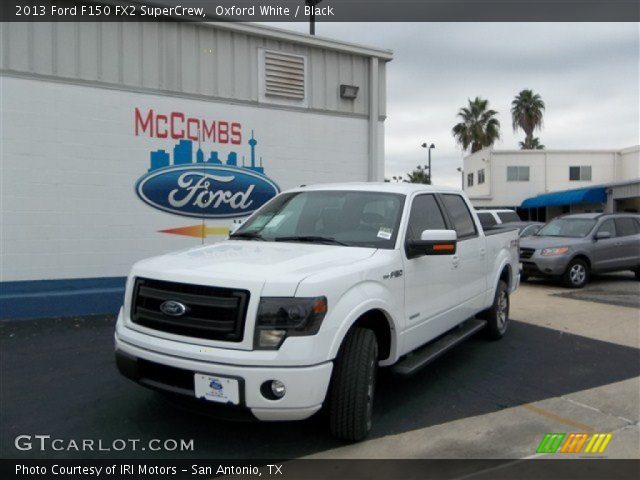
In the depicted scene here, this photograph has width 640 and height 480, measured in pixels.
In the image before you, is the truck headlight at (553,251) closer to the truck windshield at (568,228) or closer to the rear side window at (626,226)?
A: the truck windshield at (568,228)

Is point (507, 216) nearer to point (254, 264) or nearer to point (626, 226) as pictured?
point (626, 226)

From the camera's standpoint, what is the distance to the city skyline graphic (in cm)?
825

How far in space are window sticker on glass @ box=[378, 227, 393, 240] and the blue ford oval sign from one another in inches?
200

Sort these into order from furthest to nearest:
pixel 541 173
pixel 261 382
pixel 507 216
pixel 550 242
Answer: pixel 541 173
pixel 507 216
pixel 550 242
pixel 261 382

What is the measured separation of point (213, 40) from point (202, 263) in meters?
6.14

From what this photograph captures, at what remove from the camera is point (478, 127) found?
4919cm

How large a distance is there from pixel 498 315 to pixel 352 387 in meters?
3.61

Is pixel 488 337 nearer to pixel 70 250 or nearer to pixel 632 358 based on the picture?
pixel 632 358

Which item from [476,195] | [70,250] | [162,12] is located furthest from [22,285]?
[476,195]

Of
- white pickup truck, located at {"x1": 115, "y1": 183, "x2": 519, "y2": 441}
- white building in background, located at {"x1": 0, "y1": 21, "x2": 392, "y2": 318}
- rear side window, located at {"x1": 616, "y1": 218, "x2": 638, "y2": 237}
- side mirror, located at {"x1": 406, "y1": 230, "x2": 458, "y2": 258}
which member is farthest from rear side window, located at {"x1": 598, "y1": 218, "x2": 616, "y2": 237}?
side mirror, located at {"x1": 406, "y1": 230, "x2": 458, "y2": 258}

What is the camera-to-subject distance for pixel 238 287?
3.21 metres

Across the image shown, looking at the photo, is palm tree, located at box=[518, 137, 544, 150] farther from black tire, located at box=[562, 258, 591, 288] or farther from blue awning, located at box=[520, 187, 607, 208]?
black tire, located at box=[562, 258, 591, 288]

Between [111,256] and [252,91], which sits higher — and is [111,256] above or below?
below

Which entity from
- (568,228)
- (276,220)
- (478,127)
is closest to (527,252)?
(568,228)
